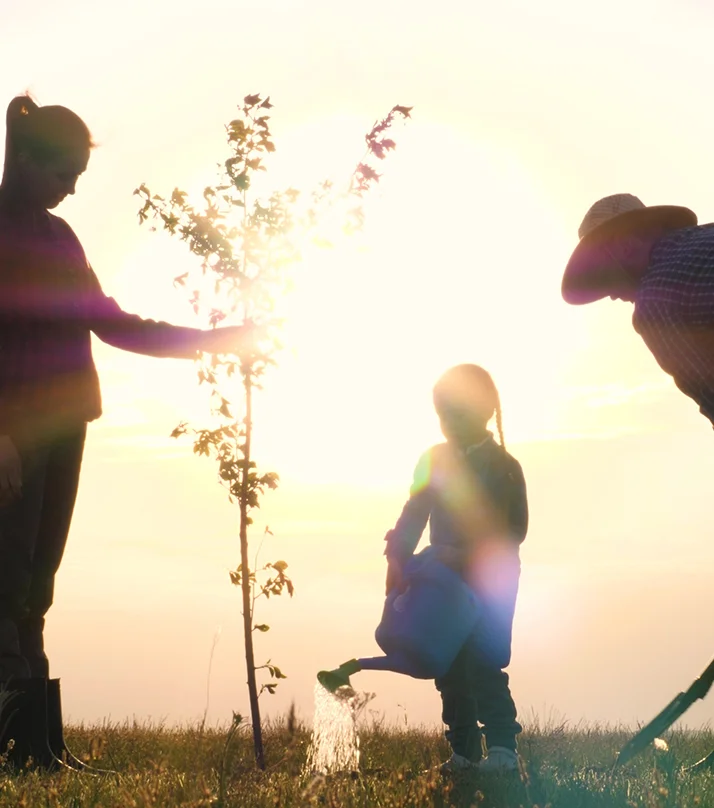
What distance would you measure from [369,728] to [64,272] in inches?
148

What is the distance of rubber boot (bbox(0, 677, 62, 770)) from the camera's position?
585 cm

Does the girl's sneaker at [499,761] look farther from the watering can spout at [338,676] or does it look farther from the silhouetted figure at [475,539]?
the watering can spout at [338,676]

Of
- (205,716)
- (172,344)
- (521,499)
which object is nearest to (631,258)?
(521,499)

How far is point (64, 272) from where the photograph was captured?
595cm

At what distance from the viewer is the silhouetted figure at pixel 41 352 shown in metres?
5.73

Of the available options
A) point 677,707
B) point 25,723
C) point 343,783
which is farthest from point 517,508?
point 25,723

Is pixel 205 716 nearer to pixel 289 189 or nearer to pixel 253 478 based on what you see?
pixel 253 478

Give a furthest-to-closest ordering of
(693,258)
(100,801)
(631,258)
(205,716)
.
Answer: (631,258), (693,258), (100,801), (205,716)

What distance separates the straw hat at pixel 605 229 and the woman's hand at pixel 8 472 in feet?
9.83

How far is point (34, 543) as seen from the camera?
5.94 meters

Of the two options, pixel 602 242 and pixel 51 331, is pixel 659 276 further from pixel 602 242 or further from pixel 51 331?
pixel 51 331

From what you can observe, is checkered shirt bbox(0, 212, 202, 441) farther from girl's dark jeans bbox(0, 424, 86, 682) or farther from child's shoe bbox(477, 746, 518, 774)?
child's shoe bbox(477, 746, 518, 774)

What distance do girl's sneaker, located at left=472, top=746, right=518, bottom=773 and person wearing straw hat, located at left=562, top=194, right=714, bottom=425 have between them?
8.39ft

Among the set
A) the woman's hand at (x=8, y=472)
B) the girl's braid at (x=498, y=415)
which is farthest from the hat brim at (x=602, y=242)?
the woman's hand at (x=8, y=472)
